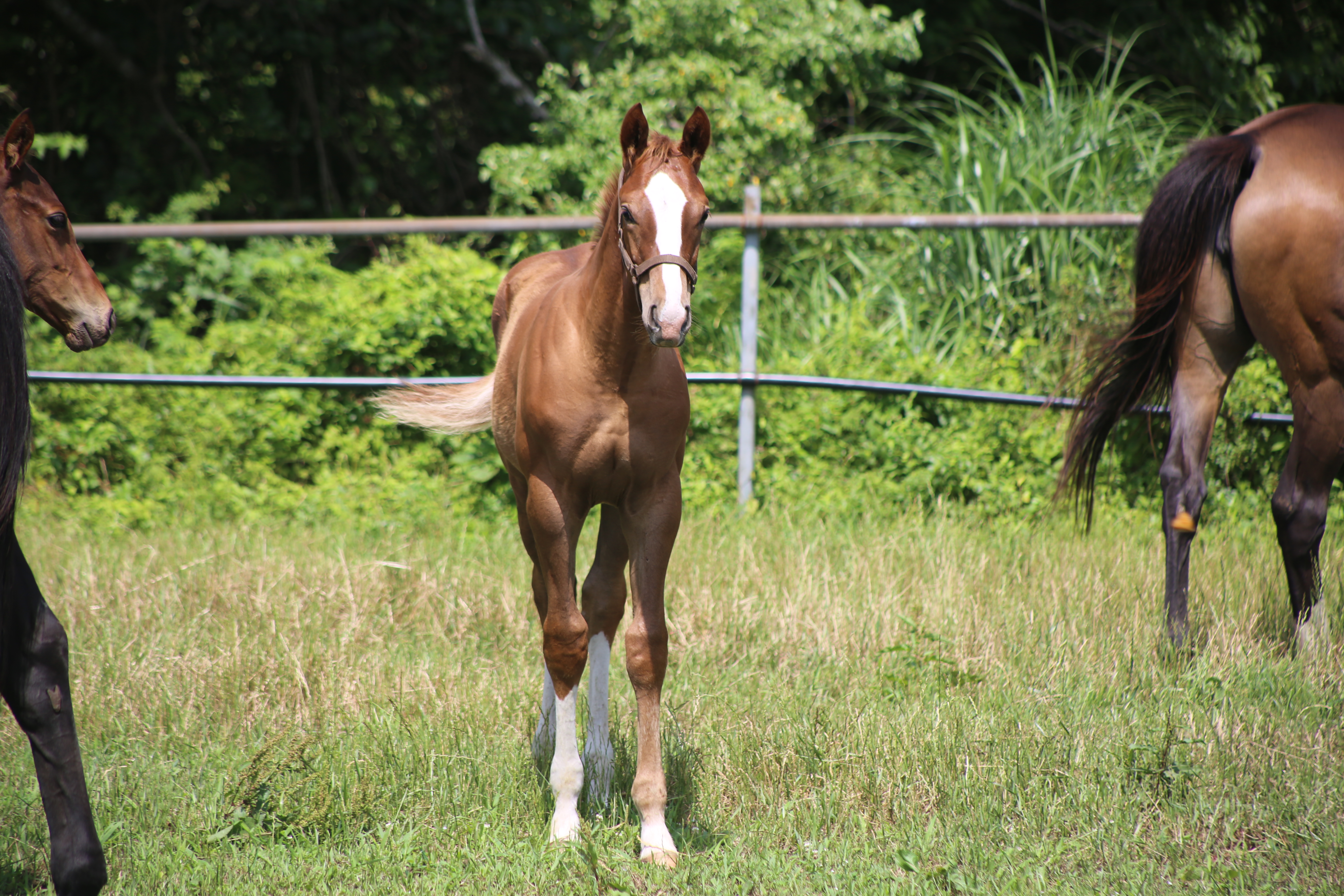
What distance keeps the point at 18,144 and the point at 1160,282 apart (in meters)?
3.86

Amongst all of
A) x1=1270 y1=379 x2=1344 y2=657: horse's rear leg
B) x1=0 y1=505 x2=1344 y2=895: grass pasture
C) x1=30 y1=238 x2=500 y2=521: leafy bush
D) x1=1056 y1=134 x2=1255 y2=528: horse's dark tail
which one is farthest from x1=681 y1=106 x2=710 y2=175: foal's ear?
x1=30 y1=238 x2=500 y2=521: leafy bush

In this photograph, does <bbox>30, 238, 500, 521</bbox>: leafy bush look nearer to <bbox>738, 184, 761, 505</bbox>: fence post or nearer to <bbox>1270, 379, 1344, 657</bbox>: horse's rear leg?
<bbox>738, 184, 761, 505</bbox>: fence post

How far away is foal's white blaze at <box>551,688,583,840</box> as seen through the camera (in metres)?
2.78

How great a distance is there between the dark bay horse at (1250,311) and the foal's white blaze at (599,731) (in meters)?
2.16

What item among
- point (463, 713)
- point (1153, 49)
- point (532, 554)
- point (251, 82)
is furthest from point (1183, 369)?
point (251, 82)

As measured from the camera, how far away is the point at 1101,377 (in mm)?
4230

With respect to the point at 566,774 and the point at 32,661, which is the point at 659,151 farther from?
the point at 32,661

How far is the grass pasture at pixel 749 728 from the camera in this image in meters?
2.68

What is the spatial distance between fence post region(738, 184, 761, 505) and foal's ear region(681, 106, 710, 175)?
9.43 feet

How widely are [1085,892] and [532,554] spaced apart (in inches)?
70.6

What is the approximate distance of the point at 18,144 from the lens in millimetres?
2865

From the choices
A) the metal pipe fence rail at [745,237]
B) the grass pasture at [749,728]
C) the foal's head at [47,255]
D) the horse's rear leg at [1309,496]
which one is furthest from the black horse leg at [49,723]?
the horse's rear leg at [1309,496]

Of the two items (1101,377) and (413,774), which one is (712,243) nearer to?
(1101,377)

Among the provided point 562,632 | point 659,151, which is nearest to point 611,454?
point 562,632
